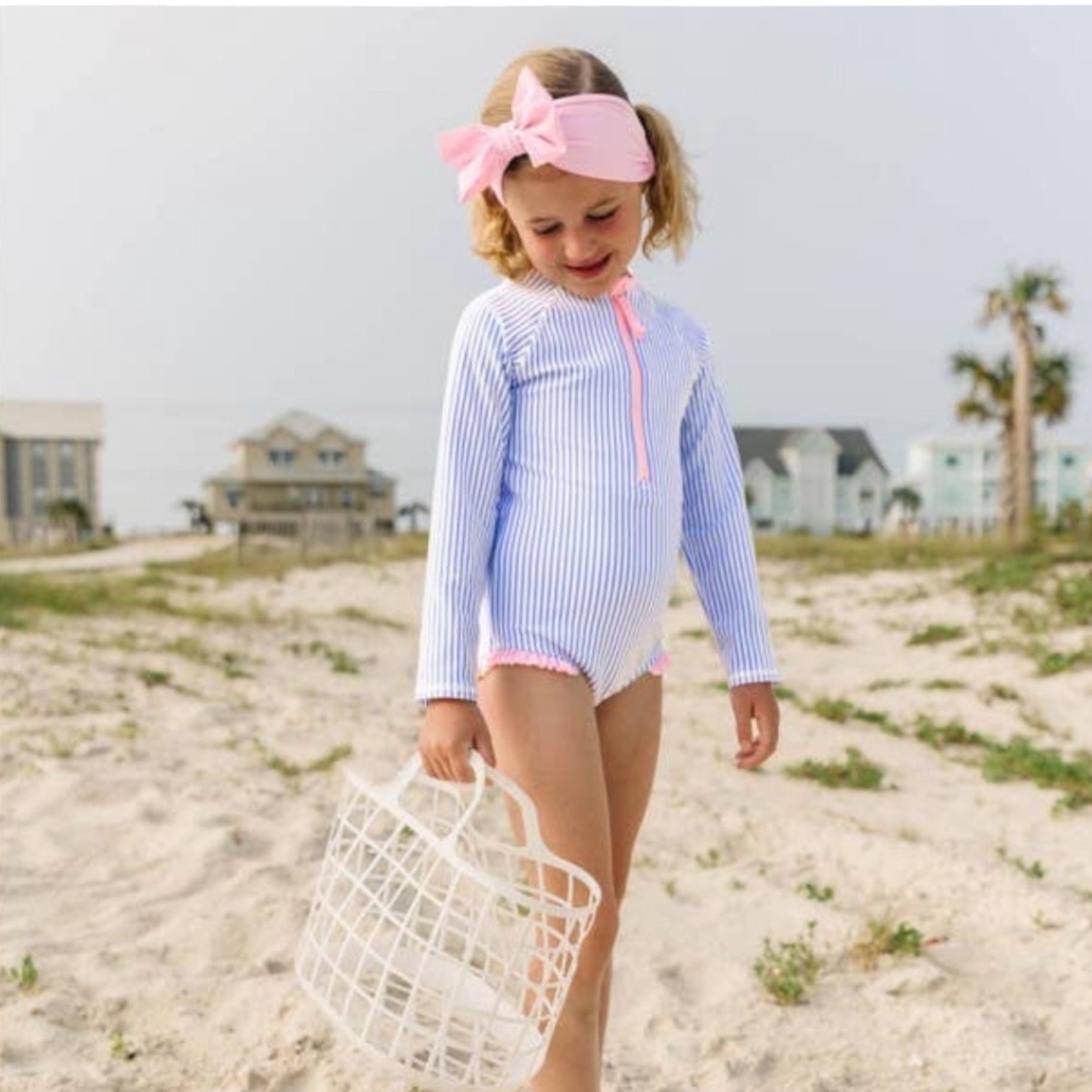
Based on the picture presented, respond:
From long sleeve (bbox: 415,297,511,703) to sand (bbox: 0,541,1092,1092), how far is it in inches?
37.9

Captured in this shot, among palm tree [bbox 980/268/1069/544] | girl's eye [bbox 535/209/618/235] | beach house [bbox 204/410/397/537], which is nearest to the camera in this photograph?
girl's eye [bbox 535/209/618/235]

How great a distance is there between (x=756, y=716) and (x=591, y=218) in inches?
33.7

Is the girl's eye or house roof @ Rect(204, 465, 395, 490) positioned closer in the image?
the girl's eye

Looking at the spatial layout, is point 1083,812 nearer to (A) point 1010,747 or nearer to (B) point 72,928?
(A) point 1010,747

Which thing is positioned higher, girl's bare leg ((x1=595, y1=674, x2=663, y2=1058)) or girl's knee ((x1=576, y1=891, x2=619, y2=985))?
girl's bare leg ((x1=595, y1=674, x2=663, y2=1058))

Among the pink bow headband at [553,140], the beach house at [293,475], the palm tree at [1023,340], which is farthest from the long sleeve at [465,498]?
the beach house at [293,475]

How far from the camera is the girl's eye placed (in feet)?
7.53

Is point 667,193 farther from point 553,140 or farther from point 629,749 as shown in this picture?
point 629,749

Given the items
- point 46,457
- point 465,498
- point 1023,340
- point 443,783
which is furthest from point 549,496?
point 46,457

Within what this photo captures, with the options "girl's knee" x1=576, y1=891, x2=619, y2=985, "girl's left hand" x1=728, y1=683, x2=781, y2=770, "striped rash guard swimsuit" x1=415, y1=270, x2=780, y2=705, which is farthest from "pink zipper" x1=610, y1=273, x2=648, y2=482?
"girl's knee" x1=576, y1=891, x2=619, y2=985

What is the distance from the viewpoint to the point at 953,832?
16.3ft

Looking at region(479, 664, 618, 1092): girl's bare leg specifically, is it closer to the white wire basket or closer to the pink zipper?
the white wire basket

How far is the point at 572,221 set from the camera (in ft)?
7.48

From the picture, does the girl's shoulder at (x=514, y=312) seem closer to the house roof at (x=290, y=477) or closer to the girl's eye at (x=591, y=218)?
the girl's eye at (x=591, y=218)
